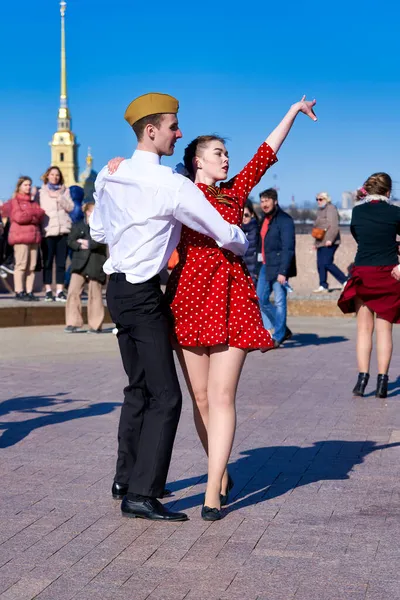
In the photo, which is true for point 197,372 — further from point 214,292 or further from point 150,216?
point 150,216

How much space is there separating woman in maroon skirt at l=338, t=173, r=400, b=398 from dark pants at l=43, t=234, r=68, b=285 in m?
8.47

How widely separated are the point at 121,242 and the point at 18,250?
1227 centimetres

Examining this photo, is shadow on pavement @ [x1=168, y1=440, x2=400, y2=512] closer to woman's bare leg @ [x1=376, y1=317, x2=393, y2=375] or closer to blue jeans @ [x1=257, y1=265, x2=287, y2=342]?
woman's bare leg @ [x1=376, y1=317, x2=393, y2=375]

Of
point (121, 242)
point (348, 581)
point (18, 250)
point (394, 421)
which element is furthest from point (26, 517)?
point (18, 250)

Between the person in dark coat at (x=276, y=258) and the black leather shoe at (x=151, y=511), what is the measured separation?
7995 millimetres

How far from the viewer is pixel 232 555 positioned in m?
4.86

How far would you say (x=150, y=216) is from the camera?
205 inches

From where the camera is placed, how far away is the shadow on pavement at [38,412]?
7.85 meters

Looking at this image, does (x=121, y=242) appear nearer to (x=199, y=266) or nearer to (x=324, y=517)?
(x=199, y=266)

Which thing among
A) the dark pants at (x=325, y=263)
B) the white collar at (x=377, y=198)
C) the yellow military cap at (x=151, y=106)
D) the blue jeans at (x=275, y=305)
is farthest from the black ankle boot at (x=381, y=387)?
the dark pants at (x=325, y=263)

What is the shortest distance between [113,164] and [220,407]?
117cm

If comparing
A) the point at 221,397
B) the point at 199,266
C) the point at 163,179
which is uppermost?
the point at 163,179

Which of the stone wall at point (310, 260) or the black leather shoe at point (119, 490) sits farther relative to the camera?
the stone wall at point (310, 260)

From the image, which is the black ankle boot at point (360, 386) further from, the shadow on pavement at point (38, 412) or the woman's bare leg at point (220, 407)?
the woman's bare leg at point (220, 407)
